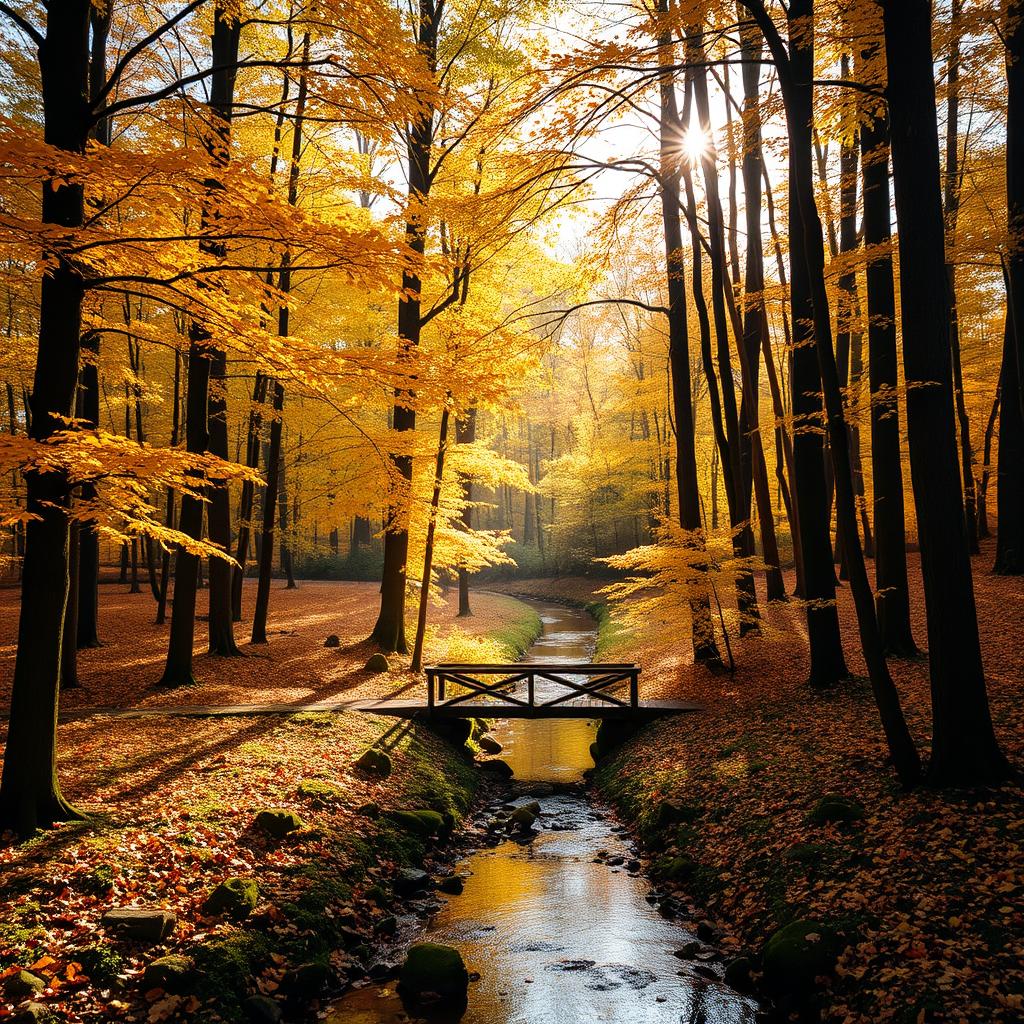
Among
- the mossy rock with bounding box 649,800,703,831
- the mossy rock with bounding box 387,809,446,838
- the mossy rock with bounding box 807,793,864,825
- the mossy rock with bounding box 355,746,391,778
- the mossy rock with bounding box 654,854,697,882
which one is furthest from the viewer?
the mossy rock with bounding box 355,746,391,778

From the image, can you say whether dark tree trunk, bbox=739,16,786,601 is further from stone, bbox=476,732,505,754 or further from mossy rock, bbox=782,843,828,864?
mossy rock, bbox=782,843,828,864

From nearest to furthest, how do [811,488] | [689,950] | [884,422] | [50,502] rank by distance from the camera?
[50,502] < [689,950] < [884,422] < [811,488]

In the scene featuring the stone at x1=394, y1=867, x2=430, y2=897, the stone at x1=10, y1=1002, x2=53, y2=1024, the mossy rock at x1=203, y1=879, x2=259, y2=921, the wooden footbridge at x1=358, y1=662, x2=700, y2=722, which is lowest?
the stone at x1=394, y1=867, x2=430, y2=897

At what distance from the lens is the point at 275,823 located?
6.59 meters

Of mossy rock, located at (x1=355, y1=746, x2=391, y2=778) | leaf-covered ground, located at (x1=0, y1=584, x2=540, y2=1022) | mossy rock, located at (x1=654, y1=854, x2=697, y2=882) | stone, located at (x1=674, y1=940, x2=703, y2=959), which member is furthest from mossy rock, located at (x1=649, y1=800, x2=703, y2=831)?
mossy rock, located at (x1=355, y1=746, x2=391, y2=778)

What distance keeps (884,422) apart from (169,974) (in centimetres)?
1084

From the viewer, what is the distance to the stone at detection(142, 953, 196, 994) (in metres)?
4.48

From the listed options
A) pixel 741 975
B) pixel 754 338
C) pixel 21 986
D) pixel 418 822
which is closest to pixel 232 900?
pixel 21 986

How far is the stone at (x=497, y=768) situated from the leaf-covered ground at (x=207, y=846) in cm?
63

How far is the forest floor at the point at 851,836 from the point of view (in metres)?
4.30

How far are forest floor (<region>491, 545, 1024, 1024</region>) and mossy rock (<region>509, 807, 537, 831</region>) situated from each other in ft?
4.35

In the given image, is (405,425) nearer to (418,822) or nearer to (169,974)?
(418,822)

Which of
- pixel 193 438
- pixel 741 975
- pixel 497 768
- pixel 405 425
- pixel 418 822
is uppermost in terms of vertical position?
pixel 405 425

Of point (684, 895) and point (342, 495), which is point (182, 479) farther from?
point (342, 495)
